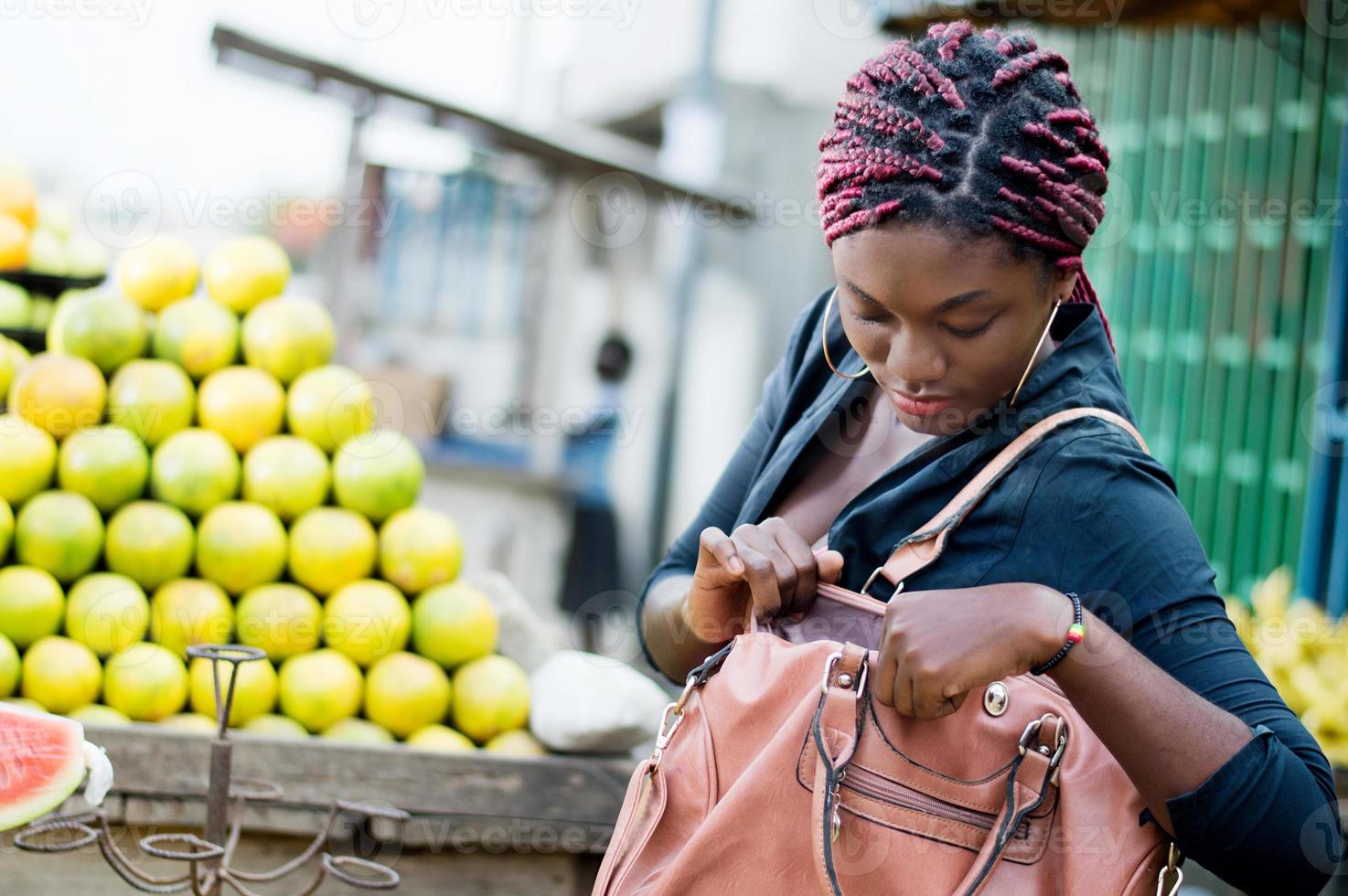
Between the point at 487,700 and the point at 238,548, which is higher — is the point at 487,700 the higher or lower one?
the lower one

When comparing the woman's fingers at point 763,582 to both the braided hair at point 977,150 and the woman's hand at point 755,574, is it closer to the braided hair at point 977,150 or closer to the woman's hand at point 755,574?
the woman's hand at point 755,574

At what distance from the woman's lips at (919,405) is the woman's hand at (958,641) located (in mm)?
241

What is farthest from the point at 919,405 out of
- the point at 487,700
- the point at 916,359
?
the point at 487,700

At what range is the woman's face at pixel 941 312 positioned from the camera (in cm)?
129

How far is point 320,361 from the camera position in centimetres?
311

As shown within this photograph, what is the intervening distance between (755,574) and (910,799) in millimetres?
299

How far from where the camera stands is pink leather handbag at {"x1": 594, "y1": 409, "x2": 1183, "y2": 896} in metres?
1.20

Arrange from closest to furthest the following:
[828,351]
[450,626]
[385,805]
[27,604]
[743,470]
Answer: [828,351] < [743,470] < [385,805] < [27,604] < [450,626]

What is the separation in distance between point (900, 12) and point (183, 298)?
3.08m

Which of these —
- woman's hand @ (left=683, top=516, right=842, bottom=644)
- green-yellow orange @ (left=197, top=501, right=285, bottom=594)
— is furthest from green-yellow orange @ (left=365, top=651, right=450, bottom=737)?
woman's hand @ (left=683, top=516, right=842, bottom=644)

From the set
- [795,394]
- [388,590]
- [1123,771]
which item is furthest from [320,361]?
[1123,771]

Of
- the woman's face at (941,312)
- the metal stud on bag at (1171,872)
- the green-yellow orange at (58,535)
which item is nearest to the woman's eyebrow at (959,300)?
the woman's face at (941,312)

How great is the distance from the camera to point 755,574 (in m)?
1.37

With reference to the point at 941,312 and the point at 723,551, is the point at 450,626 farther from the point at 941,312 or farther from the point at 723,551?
the point at 941,312
